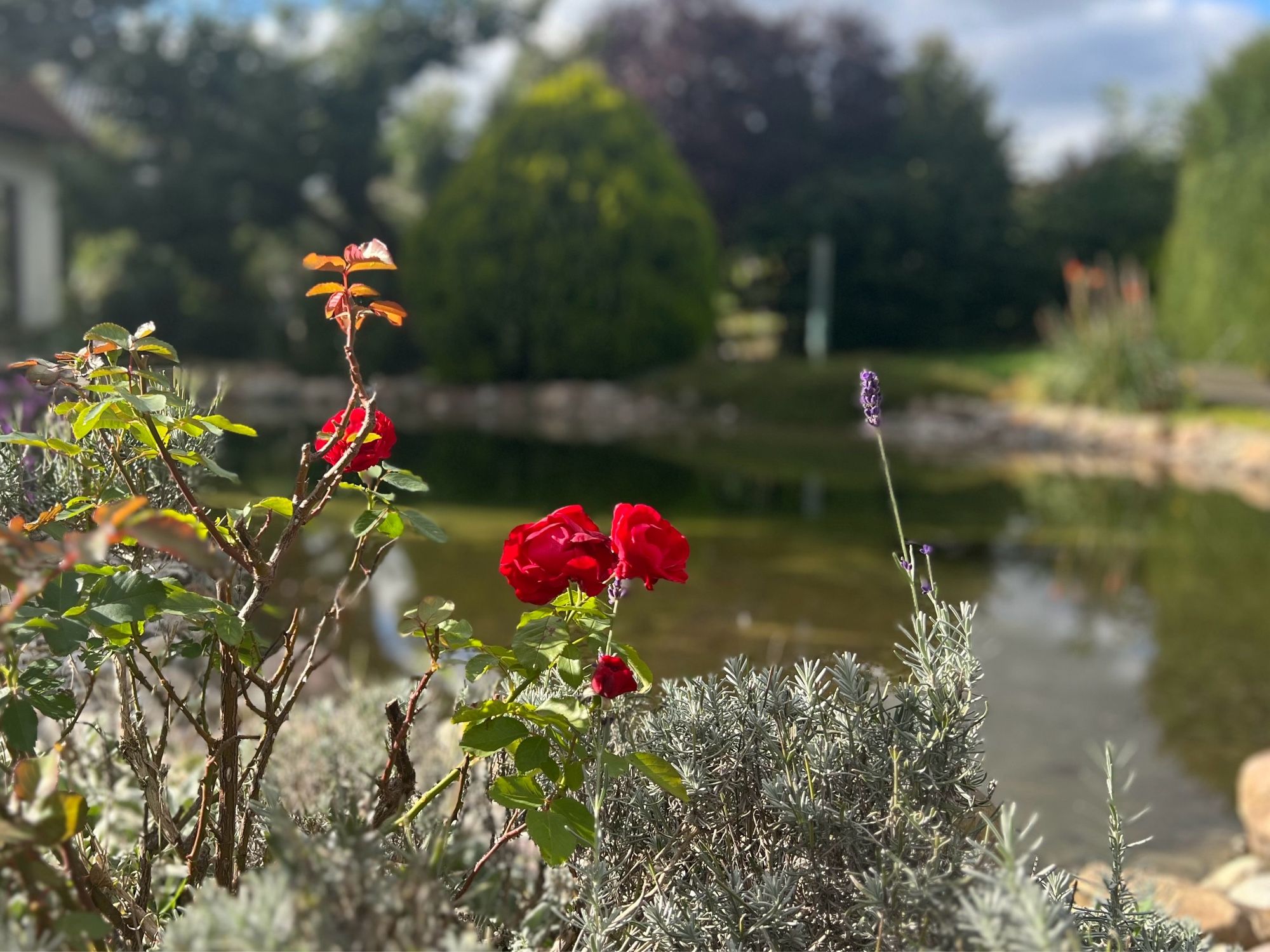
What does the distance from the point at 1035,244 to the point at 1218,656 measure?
18414 mm

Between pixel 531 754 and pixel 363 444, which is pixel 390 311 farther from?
pixel 531 754

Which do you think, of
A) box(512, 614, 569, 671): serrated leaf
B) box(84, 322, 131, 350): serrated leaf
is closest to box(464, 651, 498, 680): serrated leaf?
box(512, 614, 569, 671): serrated leaf

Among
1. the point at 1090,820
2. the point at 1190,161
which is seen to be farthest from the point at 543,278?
the point at 1090,820

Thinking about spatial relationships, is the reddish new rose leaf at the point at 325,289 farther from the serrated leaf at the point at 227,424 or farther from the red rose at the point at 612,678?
the red rose at the point at 612,678

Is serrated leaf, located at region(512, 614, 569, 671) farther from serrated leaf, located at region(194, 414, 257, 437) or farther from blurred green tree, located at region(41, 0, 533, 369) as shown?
blurred green tree, located at region(41, 0, 533, 369)

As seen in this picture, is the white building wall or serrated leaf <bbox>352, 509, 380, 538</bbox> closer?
serrated leaf <bbox>352, 509, 380, 538</bbox>

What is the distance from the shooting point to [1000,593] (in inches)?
219

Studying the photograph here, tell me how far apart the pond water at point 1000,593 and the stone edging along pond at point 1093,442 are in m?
0.97

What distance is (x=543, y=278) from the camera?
16.6 metres

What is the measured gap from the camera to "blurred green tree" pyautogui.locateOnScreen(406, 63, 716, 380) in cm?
1655

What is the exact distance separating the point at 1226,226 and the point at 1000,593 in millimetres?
11474

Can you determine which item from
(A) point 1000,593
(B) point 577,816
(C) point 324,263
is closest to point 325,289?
(C) point 324,263

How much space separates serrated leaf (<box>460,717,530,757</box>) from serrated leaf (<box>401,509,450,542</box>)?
20cm

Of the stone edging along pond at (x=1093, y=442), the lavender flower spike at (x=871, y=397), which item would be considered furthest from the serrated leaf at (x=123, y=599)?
the stone edging along pond at (x=1093, y=442)
